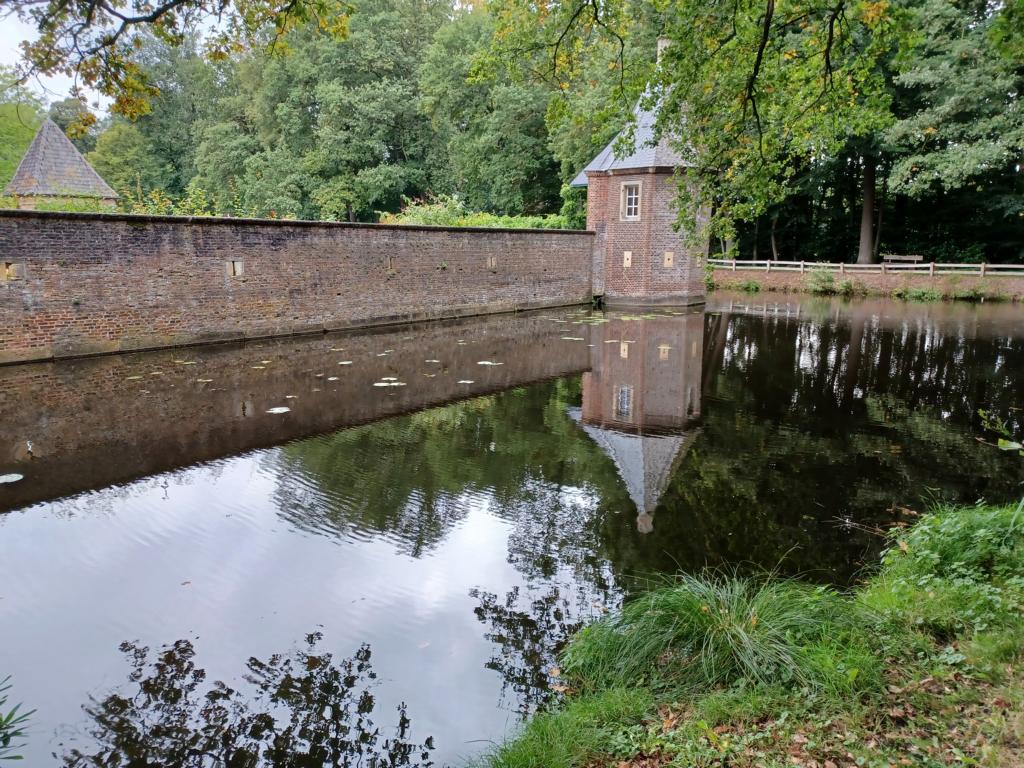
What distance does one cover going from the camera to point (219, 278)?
13867mm

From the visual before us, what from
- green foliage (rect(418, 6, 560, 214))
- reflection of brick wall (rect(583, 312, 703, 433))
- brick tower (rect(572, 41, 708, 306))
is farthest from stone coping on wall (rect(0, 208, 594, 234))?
green foliage (rect(418, 6, 560, 214))

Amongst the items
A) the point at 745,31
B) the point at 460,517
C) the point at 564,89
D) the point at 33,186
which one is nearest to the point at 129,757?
the point at 460,517

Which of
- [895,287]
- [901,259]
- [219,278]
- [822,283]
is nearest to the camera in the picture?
[219,278]

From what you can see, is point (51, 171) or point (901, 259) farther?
point (901, 259)

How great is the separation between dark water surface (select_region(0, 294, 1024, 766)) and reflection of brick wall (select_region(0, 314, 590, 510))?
6 cm

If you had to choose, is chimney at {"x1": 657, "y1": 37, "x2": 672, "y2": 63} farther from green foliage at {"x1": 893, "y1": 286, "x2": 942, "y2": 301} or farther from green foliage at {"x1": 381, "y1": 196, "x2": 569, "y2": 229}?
green foliage at {"x1": 893, "y1": 286, "x2": 942, "y2": 301}

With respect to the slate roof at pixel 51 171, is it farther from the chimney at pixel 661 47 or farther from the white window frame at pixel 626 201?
the chimney at pixel 661 47

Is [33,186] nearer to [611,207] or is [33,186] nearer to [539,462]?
[611,207]

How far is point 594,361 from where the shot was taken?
1270cm

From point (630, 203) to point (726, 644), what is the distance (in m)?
20.5

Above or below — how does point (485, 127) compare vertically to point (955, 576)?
above

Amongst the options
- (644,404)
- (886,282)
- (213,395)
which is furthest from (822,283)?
(213,395)

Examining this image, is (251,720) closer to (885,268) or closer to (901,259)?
(885,268)

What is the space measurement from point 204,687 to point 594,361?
390 inches
